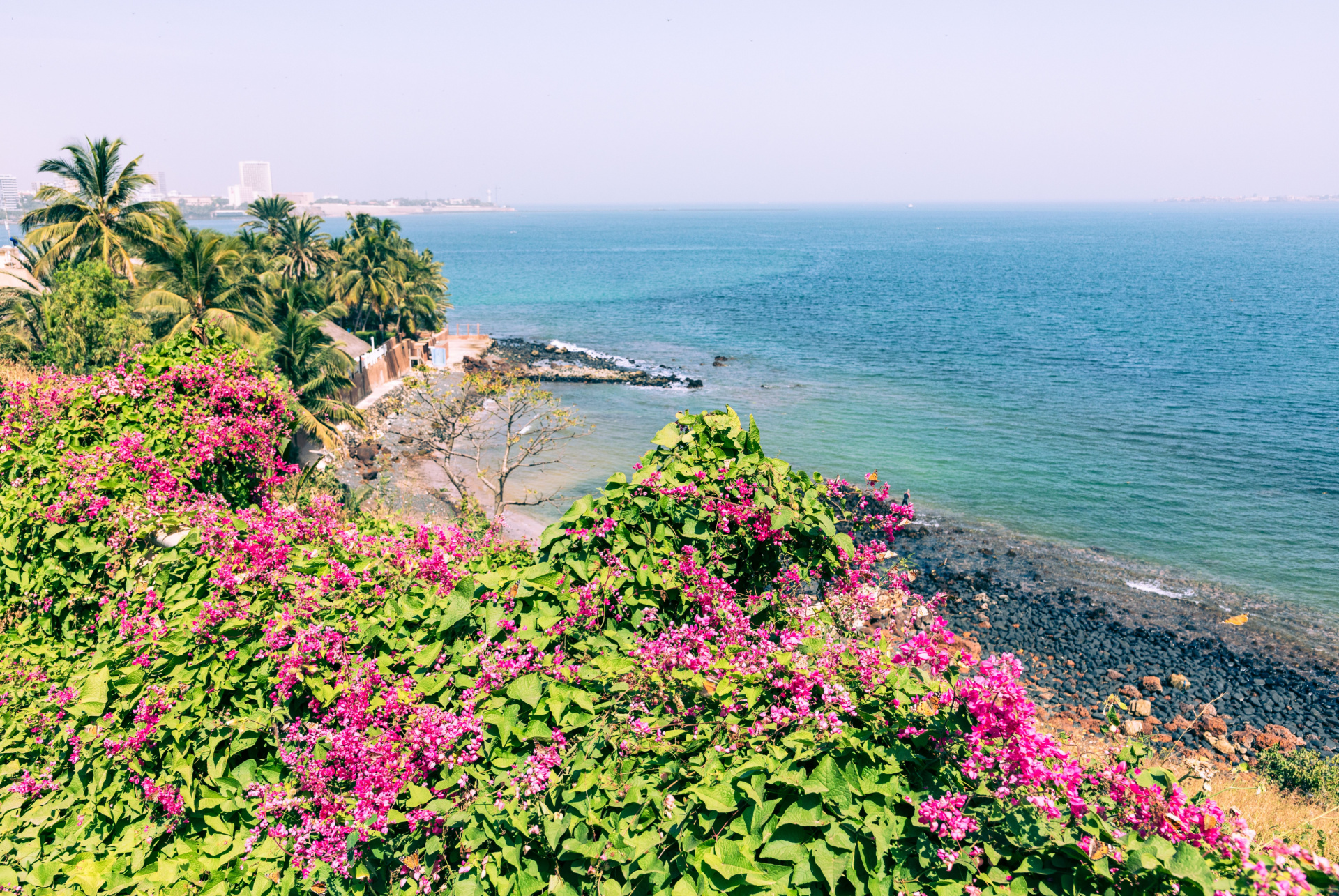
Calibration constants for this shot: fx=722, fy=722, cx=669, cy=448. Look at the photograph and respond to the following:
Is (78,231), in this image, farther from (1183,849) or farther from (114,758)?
(1183,849)

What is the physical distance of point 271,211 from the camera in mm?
42906

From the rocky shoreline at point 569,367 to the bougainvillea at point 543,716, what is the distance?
3713 cm

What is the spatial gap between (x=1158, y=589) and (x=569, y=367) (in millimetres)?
35436

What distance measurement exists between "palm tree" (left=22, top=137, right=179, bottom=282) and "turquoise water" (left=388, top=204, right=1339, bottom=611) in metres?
17.5

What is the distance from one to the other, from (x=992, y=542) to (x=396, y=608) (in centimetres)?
2328

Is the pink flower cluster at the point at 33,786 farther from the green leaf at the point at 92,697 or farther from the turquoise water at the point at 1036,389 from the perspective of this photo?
the turquoise water at the point at 1036,389

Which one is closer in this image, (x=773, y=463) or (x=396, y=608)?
(x=396, y=608)

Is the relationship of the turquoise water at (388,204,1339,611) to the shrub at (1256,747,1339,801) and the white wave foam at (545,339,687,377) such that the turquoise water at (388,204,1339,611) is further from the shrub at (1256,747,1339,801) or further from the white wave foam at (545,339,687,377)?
the shrub at (1256,747,1339,801)

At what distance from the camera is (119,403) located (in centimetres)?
745

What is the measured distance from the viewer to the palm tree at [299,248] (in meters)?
42.8

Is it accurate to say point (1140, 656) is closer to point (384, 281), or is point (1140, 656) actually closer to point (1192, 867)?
point (1192, 867)

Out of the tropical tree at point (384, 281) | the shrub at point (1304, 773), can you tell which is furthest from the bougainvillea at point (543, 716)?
the tropical tree at point (384, 281)

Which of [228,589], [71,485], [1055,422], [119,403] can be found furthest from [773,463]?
[1055,422]

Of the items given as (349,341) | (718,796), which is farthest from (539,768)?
(349,341)
